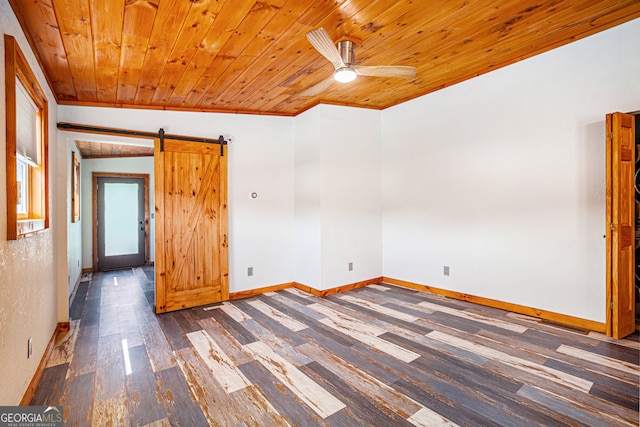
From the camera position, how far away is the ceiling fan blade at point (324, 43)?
225cm

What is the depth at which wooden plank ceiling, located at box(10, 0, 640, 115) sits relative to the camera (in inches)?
88.7

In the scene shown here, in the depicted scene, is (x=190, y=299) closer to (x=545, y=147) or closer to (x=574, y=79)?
(x=545, y=147)

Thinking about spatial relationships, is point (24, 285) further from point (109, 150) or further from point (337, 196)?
point (109, 150)

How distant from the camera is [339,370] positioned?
8.23 ft

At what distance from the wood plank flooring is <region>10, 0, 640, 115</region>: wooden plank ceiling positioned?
261 centimetres

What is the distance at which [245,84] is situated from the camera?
3658 mm

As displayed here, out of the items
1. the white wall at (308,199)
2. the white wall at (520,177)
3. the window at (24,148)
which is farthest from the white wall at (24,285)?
the white wall at (520,177)

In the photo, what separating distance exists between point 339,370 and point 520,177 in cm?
293

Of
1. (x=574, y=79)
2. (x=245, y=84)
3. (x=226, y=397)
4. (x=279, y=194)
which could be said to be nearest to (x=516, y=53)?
(x=574, y=79)

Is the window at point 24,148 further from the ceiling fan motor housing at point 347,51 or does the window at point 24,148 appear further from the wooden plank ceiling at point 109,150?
the wooden plank ceiling at point 109,150

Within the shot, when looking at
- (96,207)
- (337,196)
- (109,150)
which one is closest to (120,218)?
(96,207)

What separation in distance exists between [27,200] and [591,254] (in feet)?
16.5

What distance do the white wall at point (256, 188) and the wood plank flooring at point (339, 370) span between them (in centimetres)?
100

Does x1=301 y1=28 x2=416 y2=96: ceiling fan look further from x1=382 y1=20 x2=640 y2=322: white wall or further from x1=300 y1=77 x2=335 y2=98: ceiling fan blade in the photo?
x1=382 y1=20 x2=640 y2=322: white wall
